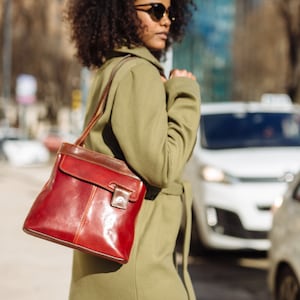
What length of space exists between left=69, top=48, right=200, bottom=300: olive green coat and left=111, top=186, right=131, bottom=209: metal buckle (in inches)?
2.7

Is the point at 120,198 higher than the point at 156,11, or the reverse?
the point at 156,11

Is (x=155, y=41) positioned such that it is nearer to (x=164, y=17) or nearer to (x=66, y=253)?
(x=164, y=17)

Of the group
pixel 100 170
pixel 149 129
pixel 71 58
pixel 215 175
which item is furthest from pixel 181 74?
pixel 71 58

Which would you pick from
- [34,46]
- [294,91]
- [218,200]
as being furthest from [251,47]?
[218,200]

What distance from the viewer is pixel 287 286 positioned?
15.7 ft

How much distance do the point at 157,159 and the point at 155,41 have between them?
447mm

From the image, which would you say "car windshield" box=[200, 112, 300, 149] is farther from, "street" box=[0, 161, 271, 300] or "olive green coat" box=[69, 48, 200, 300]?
"olive green coat" box=[69, 48, 200, 300]

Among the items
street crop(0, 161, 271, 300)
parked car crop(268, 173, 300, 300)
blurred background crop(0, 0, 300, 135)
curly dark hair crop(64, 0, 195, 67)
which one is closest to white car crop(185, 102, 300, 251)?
street crop(0, 161, 271, 300)

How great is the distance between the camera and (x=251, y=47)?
50.2 m

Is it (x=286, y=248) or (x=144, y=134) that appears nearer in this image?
(x=144, y=134)

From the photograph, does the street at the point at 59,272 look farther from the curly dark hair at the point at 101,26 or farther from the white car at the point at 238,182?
the curly dark hair at the point at 101,26

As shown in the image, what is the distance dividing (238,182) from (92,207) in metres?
5.41

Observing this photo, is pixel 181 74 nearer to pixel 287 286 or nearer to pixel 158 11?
pixel 158 11

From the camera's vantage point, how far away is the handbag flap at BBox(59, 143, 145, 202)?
224cm
